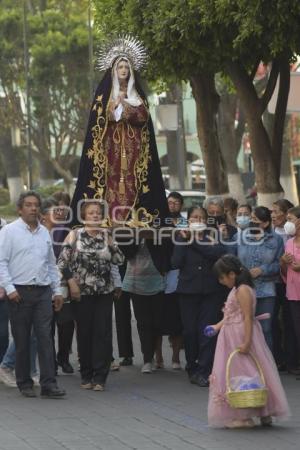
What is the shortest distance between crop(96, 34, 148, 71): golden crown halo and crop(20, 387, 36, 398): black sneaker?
3679 mm

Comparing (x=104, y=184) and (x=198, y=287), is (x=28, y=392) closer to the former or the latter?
(x=198, y=287)

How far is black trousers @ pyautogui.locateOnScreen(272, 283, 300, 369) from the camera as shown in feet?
43.6

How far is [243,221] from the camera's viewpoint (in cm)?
1416

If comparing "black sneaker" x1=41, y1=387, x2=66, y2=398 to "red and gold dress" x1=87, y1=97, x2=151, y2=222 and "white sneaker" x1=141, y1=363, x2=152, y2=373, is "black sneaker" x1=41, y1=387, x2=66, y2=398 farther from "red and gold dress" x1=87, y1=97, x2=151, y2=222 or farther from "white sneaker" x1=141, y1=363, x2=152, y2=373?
"red and gold dress" x1=87, y1=97, x2=151, y2=222

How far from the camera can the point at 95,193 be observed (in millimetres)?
13211

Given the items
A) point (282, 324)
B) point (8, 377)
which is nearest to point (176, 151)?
point (282, 324)

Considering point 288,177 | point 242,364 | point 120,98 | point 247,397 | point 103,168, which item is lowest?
point 247,397

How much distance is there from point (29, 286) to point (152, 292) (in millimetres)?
2113

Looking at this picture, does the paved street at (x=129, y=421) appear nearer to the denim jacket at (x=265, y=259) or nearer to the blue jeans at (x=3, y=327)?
the blue jeans at (x=3, y=327)

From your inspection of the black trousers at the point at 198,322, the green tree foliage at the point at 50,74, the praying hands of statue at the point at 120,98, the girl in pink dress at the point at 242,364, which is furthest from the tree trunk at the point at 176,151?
the girl in pink dress at the point at 242,364

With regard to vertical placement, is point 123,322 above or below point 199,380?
above

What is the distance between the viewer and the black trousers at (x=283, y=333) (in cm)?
1329

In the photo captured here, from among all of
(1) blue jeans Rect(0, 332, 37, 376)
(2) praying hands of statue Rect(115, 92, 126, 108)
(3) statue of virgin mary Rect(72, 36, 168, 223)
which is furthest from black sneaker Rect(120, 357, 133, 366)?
(2) praying hands of statue Rect(115, 92, 126, 108)

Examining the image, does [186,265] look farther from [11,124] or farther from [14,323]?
[11,124]
